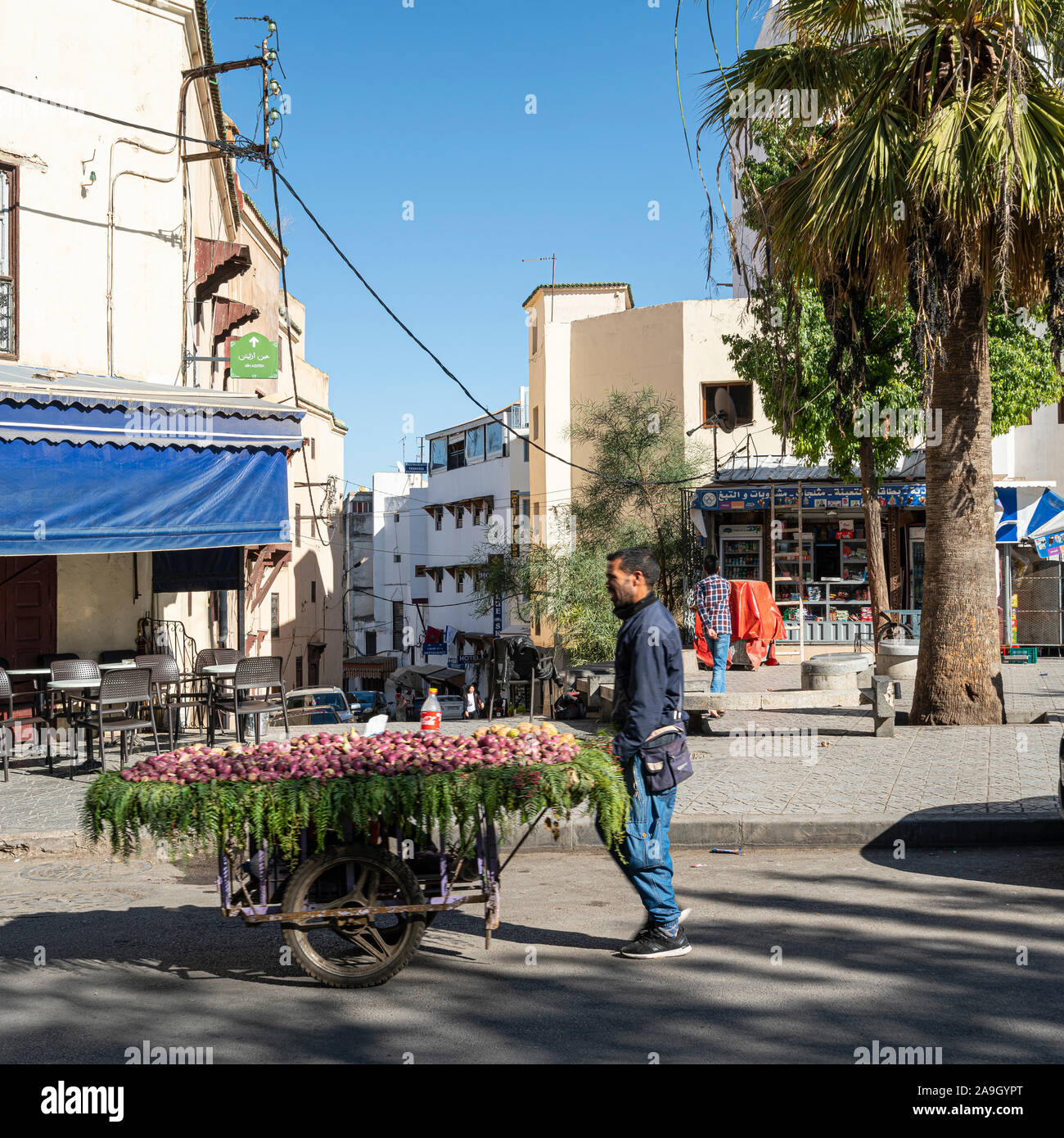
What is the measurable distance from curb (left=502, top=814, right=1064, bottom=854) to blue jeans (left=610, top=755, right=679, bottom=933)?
250 centimetres

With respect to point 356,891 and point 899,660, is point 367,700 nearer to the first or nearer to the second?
point 899,660

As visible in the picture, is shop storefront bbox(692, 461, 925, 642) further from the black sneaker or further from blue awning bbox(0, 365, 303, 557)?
the black sneaker

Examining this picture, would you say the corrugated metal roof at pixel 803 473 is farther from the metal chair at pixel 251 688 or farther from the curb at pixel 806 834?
the curb at pixel 806 834

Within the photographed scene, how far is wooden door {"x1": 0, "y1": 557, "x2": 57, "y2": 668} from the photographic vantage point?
12695 mm

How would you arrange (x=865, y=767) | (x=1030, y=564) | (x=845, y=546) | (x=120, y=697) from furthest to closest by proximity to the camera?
(x=845, y=546), (x=1030, y=564), (x=120, y=697), (x=865, y=767)

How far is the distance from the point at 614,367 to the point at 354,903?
28817mm

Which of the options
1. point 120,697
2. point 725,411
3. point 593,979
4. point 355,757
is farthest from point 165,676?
point 725,411

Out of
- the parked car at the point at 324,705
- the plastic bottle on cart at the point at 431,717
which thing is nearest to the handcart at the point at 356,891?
the plastic bottle on cart at the point at 431,717

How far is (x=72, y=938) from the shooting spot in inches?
238

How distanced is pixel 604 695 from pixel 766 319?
1036cm

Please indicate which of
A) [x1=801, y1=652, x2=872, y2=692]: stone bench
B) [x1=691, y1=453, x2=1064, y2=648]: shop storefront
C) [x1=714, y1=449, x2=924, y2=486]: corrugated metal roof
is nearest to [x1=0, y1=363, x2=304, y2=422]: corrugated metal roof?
[x1=801, y1=652, x2=872, y2=692]: stone bench

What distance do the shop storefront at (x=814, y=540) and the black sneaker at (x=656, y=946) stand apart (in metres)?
19.4

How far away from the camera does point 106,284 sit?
13992mm

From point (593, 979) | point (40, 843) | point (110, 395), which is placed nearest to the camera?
point (593, 979)
